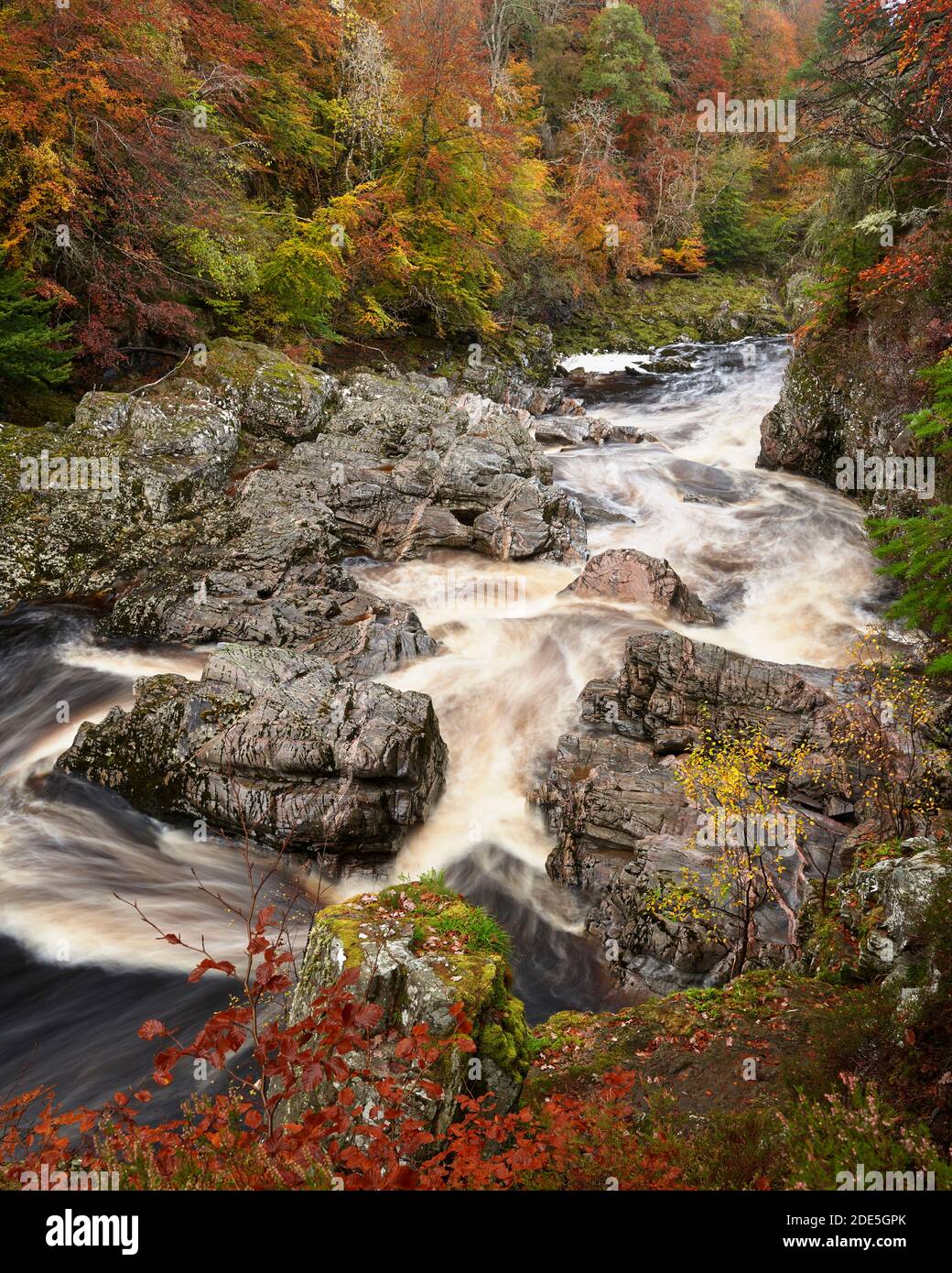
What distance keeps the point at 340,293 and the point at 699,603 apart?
1453 cm

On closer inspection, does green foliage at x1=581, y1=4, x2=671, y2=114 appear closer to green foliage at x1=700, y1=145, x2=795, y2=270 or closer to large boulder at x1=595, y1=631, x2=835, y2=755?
green foliage at x1=700, y1=145, x2=795, y2=270

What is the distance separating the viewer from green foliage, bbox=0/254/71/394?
1425 cm

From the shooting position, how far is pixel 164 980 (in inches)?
322

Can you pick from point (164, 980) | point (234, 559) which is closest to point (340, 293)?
point (234, 559)

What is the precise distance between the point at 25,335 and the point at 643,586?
43.5 feet

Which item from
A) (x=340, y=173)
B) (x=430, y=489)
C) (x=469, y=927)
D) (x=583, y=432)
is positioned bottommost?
(x=469, y=927)

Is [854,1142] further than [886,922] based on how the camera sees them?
No

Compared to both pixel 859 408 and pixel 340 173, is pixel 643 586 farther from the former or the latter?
pixel 340 173

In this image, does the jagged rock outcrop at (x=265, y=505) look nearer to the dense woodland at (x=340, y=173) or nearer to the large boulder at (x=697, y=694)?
the dense woodland at (x=340, y=173)

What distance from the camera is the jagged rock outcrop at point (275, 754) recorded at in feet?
31.6

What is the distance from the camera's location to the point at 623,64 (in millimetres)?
37188

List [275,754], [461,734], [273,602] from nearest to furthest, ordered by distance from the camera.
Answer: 1. [275,754]
2. [461,734]
3. [273,602]

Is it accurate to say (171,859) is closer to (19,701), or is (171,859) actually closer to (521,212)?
(19,701)

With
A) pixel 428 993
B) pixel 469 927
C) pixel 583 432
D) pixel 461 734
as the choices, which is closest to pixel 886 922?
pixel 469 927
